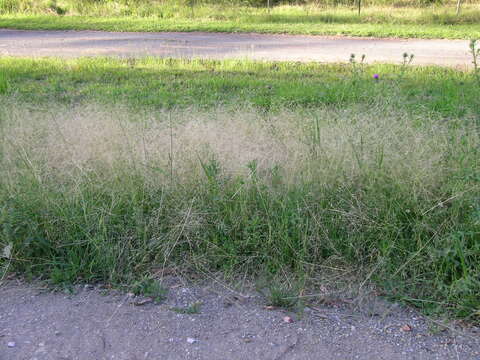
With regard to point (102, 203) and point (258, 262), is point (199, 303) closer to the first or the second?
point (258, 262)

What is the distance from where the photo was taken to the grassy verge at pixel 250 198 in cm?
319

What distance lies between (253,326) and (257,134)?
2164 mm

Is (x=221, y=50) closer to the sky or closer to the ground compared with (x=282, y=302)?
closer to the sky

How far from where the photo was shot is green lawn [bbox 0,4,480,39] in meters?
14.0

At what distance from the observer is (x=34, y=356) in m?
2.55

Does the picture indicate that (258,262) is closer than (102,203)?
Yes

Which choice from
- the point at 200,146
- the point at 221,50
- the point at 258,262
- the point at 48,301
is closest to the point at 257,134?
the point at 200,146

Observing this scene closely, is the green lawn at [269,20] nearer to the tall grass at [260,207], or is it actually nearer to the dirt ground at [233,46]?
the dirt ground at [233,46]

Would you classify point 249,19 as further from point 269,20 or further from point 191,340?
point 191,340

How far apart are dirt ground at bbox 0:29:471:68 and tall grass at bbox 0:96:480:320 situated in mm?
5870

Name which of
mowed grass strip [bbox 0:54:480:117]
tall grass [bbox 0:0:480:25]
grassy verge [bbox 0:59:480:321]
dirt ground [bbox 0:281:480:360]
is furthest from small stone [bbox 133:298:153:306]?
tall grass [bbox 0:0:480:25]

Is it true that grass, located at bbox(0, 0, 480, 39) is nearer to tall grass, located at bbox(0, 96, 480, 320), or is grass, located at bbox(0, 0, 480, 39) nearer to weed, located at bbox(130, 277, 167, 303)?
tall grass, located at bbox(0, 96, 480, 320)

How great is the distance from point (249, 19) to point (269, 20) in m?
0.67

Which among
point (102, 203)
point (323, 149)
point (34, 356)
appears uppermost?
point (323, 149)
